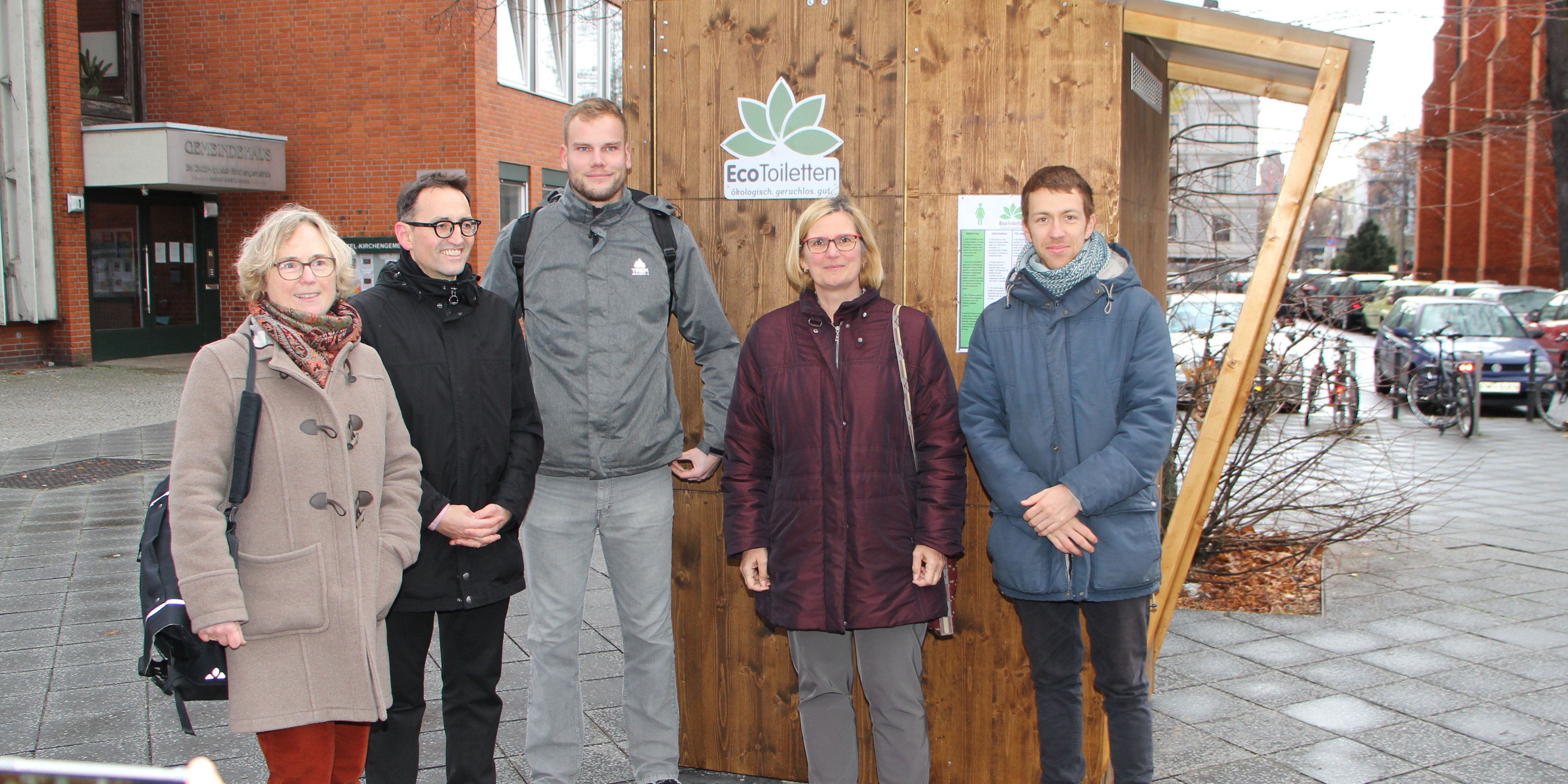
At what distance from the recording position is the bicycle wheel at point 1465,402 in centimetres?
1413

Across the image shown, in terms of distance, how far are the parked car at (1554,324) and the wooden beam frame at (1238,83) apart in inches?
569

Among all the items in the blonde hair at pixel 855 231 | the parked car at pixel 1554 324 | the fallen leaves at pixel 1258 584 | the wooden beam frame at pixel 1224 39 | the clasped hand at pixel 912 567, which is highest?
the wooden beam frame at pixel 1224 39

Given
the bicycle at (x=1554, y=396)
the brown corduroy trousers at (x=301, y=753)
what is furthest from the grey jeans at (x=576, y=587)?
the bicycle at (x=1554, y=396)

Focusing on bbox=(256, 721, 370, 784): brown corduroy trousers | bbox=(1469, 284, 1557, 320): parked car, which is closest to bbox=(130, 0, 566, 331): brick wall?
bbox=(256, 721, 370, 784): brown corduroy trousers

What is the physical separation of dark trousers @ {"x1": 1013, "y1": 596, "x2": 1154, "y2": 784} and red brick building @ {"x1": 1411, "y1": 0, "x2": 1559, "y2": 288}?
28818 millimetres

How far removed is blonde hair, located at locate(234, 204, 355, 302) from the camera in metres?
2.84

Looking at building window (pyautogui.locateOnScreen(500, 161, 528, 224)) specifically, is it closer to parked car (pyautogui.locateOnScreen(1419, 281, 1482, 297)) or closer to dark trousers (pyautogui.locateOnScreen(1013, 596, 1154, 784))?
dark trousers (pyautogui.locateOnScreen(1013, 596, 1154, 784))

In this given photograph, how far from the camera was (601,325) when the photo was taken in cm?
365

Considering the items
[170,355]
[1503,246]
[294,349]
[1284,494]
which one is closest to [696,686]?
[294,349]

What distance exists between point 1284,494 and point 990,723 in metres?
4.31

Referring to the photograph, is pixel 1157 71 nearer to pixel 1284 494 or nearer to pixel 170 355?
pixel 1284 494

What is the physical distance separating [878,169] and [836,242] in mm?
680

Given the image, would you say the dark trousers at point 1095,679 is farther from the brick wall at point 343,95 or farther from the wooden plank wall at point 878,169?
the brick wall at point 343,95

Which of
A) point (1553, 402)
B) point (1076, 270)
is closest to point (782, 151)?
point (1076, 270)
